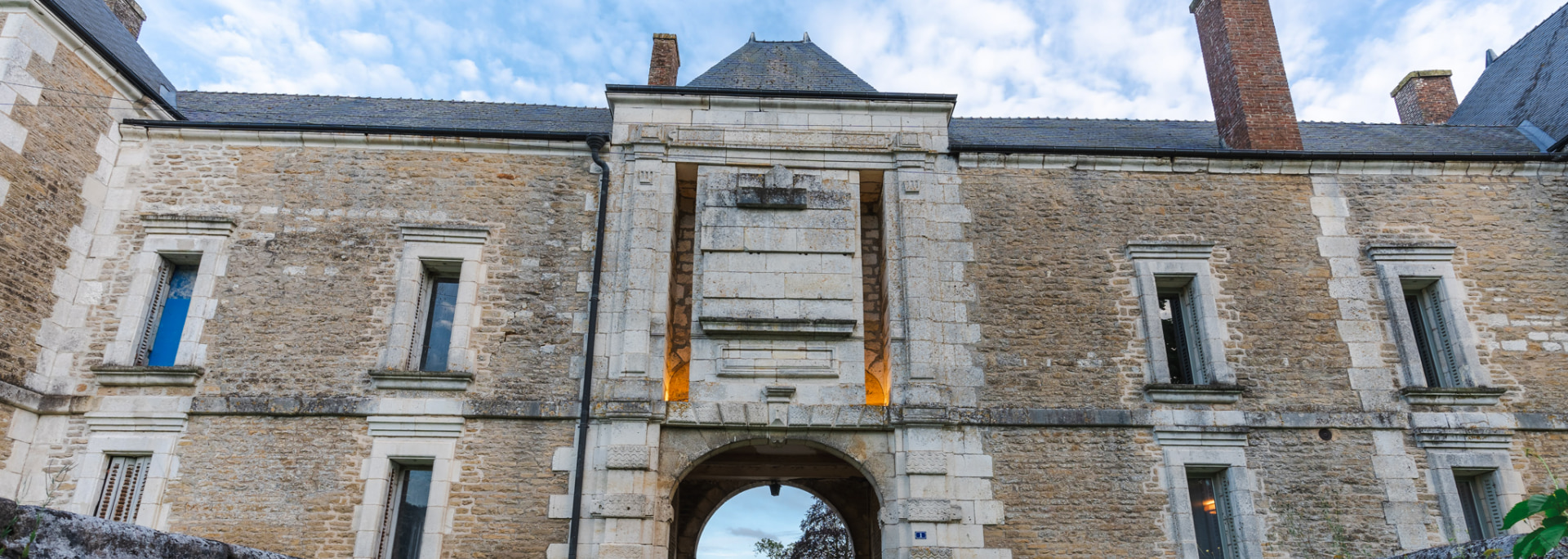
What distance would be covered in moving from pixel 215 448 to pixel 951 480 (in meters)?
6.65

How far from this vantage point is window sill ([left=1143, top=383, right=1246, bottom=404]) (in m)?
8.45

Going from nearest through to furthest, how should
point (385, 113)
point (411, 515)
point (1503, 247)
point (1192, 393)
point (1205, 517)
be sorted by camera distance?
point (411, 515), point (1205, 517), point (1192, 393), point (1503, 247), point (385, 113)

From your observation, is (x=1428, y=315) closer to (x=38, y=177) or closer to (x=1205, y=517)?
(x=1205, y=517)

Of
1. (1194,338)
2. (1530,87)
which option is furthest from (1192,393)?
(1530,87)

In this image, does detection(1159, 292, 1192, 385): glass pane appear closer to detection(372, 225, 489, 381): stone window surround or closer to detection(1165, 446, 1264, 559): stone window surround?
detection(1165, 446, 1264, 559): stone window surround

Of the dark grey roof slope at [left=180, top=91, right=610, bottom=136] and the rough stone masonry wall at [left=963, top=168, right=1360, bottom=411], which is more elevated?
the dark grey roof slope at [left=180, top=91, right=610, bottom=136]

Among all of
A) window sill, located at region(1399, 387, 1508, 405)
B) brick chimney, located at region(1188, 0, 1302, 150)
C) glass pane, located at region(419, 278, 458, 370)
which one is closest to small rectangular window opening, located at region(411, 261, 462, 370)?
glass pane, located at region(419, 278, 458, 370)

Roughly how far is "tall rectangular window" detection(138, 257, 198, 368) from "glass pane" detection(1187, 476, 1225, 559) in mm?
9760

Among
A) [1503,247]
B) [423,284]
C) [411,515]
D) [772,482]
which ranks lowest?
[411,515]

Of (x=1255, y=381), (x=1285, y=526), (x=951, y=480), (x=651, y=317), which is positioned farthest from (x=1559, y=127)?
(x=651, y=317)

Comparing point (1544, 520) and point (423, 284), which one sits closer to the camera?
point (1544, 520)

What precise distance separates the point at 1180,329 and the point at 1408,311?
240 centimetres

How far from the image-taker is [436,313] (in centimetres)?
893

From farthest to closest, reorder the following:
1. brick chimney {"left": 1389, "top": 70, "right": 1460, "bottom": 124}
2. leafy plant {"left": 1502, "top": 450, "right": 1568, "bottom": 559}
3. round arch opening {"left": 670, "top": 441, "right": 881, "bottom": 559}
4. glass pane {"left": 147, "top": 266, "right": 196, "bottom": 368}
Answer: brick chimney {"left": 1389, "top": 70, "right": 1460, "bottom": 124}, round arch opening {"left": 670, "top": 441, "right": 881, "bottom": 559}, glass pane {"left": 147, "top": 266, "right": 196, "bottom": 368}, leafy plant {"left": 1502, "top": 450, "right": 1568, "bottom": 559}
